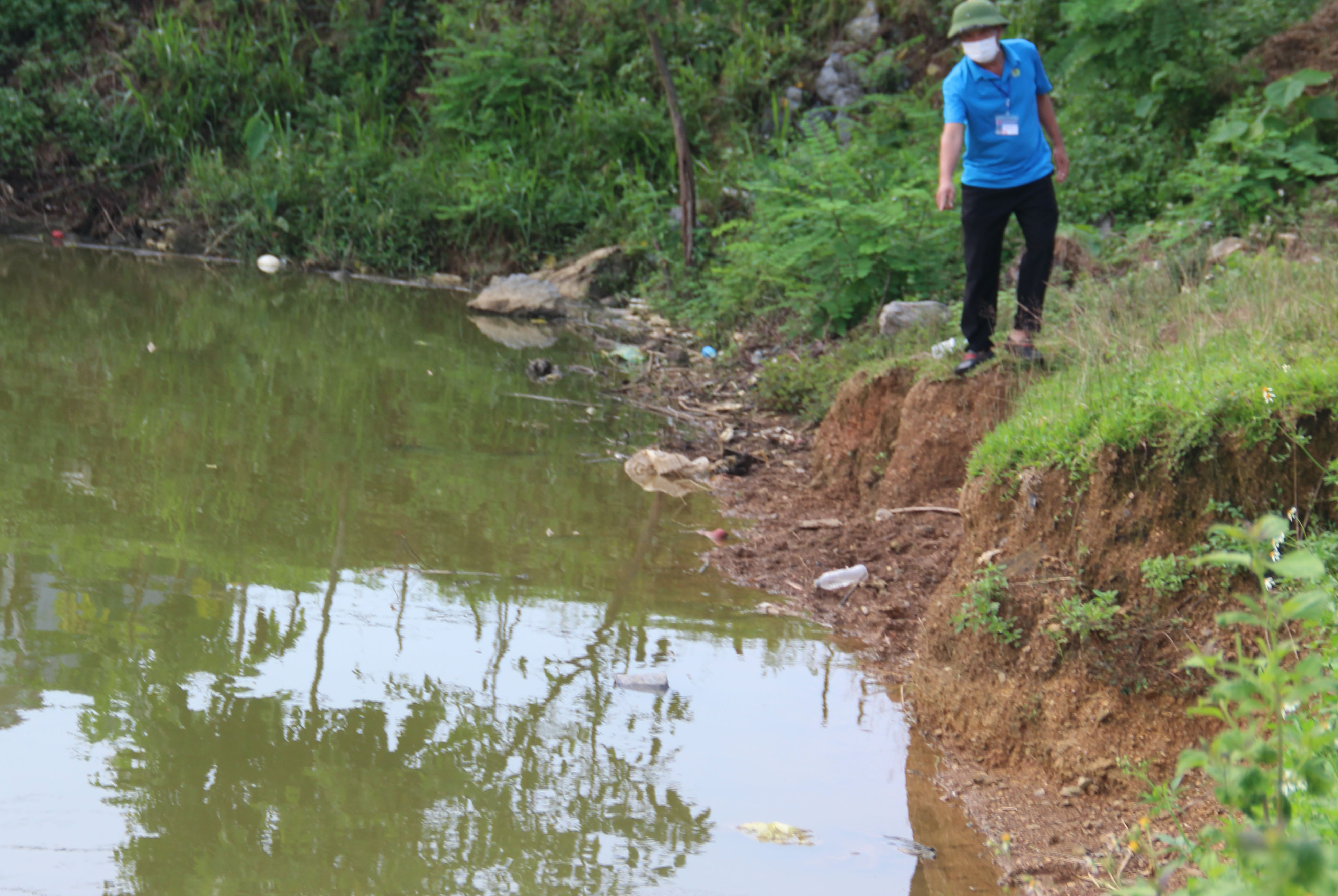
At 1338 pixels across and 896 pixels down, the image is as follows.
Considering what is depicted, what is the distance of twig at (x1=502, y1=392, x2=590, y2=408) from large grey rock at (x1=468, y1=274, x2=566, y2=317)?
10.9ft

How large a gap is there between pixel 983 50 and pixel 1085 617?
261 centimetres

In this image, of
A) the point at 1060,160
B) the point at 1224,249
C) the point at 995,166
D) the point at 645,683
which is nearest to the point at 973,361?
the point at 995,166

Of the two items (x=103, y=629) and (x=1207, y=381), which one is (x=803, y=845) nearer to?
(x=1207, y=381)

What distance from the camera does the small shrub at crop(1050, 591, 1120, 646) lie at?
10.6 ft

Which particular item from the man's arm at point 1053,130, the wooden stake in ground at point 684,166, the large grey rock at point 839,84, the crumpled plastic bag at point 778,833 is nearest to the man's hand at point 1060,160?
the man's arm at point 1053,130

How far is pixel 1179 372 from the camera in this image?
12.0 feet

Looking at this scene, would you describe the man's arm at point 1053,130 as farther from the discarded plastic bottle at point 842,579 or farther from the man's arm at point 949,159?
the discarded plastic bottle at point 842,579

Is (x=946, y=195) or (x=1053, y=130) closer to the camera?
(x=946, y=195)

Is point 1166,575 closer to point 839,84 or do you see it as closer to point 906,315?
point 906,315

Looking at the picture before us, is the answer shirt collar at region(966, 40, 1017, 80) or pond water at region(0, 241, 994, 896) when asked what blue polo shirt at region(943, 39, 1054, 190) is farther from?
pond water at region(0, 241, 994, 896)

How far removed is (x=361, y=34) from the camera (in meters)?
14.8

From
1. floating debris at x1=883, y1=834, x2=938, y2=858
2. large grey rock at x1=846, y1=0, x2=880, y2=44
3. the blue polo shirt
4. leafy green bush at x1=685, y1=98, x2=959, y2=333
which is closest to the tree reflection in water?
floating debris at x1=883, y1=834, x2=938, y2=858

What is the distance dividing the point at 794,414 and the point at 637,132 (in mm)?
6928

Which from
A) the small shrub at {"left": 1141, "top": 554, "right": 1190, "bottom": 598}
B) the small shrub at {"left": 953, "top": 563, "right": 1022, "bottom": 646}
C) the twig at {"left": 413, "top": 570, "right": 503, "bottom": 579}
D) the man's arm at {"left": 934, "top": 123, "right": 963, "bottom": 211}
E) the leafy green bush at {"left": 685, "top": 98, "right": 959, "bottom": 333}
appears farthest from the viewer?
the leafy green bush at {"left": 685, "top": 98, "right": 959, "bottom": 333}
